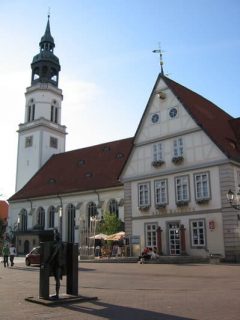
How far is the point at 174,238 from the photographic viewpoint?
115 feet

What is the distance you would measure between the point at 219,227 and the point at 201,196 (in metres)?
2.89

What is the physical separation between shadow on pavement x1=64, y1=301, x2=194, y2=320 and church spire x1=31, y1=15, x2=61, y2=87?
5915 cm

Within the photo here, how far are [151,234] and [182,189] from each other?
5085 mm

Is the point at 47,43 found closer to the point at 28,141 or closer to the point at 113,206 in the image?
the point at 28,141

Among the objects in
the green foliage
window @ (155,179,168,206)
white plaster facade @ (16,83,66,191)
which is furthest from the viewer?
white plaster facade @ (16,83,66,191)

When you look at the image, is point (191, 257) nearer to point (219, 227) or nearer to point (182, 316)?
point (219, 227)

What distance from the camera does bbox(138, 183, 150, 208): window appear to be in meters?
37.3

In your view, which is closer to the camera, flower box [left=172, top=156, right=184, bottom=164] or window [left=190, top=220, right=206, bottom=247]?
window [left=190, top=220, right=206, bottom=247]

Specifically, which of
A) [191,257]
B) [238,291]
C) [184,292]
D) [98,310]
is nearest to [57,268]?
[98,310]

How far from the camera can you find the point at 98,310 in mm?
10055

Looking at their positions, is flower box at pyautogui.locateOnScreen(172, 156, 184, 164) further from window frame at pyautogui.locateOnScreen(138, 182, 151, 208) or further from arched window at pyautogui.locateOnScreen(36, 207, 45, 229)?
arched window at pyautogui.locateOnScreen(36, 207, 45, 229)

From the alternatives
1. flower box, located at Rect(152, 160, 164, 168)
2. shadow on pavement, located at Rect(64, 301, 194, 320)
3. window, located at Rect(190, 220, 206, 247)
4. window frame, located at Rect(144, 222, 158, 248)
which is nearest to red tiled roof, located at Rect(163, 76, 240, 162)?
flower box, located at Rect(152, 160, 164, 168)

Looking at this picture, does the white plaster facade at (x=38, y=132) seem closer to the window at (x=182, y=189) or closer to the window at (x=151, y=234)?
the window at (x=151, y=234)

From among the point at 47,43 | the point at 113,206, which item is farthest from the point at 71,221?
the point at 47,43
